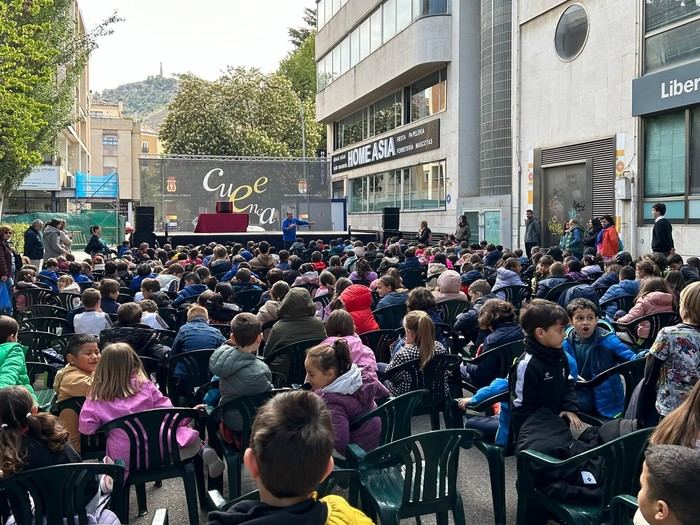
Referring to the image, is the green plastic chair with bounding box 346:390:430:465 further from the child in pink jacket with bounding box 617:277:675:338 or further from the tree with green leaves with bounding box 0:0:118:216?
the tree with green leaves with bounding box 0:0:118:216

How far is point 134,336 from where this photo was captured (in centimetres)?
602

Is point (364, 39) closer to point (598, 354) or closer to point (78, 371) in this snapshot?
point (598, 354)

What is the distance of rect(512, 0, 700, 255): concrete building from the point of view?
583 inches

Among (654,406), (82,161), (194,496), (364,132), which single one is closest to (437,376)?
(654,406)

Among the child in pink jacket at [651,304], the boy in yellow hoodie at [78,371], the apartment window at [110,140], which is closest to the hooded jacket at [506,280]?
the child in pink jacket at [651,304]

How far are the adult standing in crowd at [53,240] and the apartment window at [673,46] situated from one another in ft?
45.0

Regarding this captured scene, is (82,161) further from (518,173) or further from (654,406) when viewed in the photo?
(654,406)

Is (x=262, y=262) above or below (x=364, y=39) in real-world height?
below

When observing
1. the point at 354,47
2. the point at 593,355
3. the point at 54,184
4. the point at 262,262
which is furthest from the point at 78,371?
the point at 54,184

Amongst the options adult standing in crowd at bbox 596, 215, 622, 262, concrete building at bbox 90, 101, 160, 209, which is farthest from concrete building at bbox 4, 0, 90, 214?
adult standing in crowd at bbox 596, 215, 622, 262

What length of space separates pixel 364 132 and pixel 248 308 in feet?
90.6

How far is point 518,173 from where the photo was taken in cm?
2084

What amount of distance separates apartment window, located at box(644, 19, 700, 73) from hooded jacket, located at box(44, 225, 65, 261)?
1374 cm

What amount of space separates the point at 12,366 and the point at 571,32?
17264 mm
